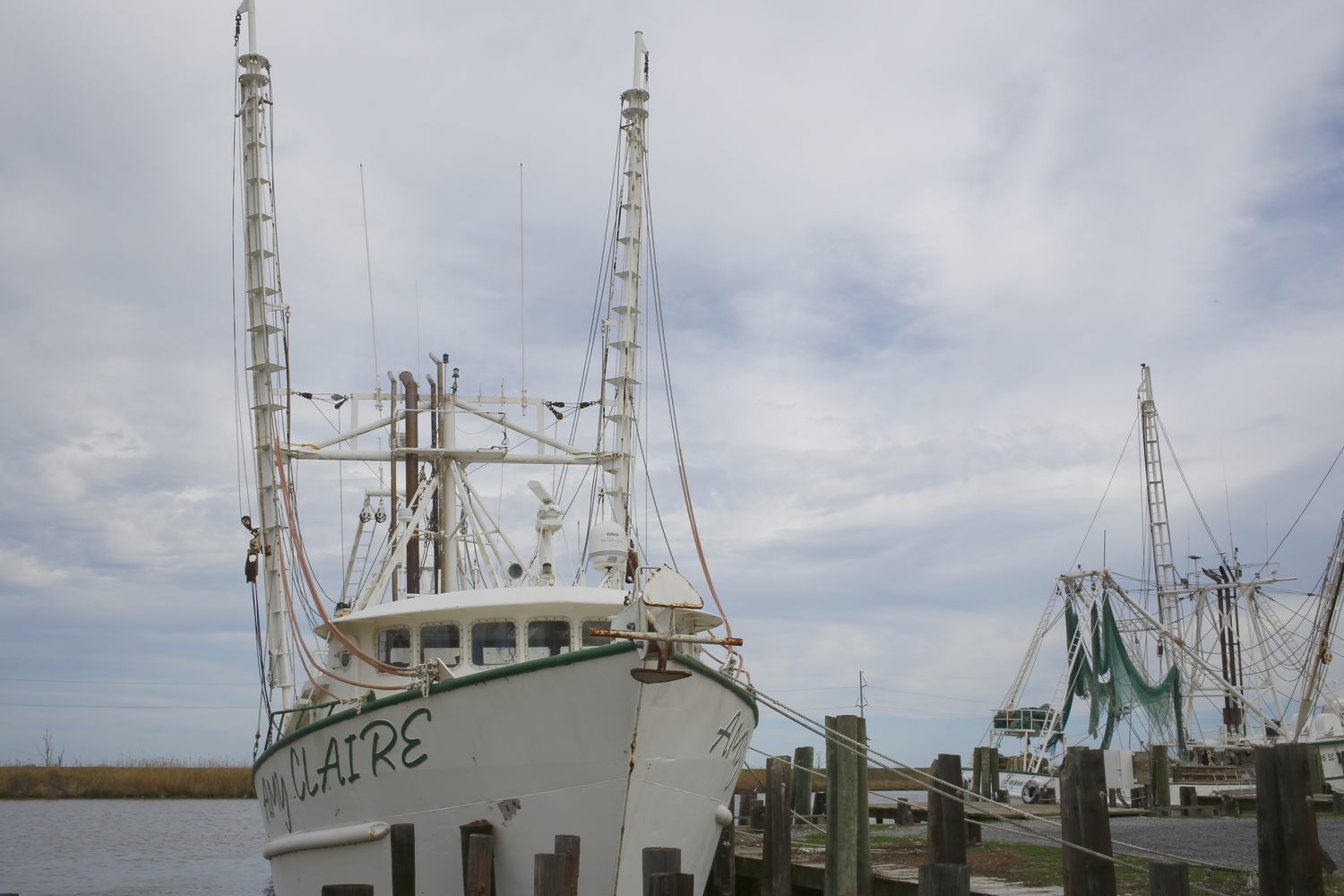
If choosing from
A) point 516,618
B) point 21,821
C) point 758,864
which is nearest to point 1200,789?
point 758,864

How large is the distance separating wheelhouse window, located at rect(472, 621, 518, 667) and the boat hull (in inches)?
72.3

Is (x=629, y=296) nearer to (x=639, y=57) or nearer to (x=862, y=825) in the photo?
(x=639, y=57)

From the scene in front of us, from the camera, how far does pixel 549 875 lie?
1026 cm

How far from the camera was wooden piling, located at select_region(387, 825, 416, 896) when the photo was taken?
11.8 meters

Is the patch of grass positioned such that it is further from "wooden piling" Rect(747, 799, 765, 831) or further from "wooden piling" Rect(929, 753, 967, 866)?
"wooden piling" Rect(929, 753, 967, 866)

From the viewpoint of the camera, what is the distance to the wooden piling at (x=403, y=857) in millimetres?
11773

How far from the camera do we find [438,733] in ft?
39.7

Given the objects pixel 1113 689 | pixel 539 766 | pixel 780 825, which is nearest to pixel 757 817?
pixel 780 825

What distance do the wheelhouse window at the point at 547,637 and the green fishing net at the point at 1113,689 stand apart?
27.1 meters

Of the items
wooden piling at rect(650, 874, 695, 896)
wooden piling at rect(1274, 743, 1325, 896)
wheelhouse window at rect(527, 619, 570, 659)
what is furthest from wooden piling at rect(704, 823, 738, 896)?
wooden piling at rect(1274, 743, 1325, 896)

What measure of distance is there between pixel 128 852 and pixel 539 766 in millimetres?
30570

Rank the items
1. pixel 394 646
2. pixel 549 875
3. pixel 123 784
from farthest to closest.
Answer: pixel 123 784
pixel 394 646
pixel 549 875

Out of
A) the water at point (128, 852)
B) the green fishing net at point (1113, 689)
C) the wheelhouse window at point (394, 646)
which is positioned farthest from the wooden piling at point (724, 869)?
the green fishing net at point (1113, 689)

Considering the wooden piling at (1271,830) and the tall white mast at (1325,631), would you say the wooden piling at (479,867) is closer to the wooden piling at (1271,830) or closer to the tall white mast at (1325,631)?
the wooden piling at (1271,830)
